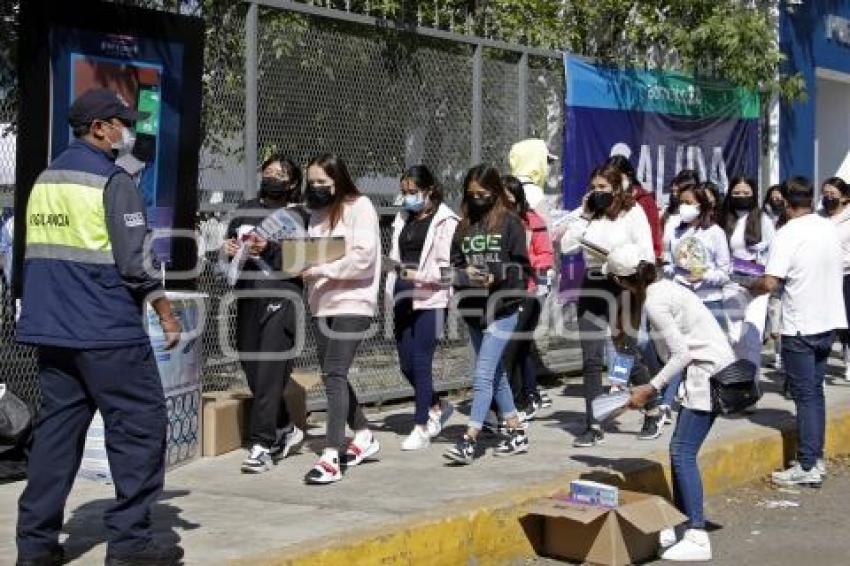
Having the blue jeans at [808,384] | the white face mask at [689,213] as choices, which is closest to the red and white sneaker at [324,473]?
the blue jeans at [808,384]

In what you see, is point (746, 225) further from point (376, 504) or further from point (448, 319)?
point (376, 504)

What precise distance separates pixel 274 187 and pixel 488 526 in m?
2.44

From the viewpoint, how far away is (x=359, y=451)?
26.8 ft

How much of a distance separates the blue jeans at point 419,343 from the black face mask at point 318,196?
1.11 m

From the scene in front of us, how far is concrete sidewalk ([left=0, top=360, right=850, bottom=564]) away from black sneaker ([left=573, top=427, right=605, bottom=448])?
0.07 metres

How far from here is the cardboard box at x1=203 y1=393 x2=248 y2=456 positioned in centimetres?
827

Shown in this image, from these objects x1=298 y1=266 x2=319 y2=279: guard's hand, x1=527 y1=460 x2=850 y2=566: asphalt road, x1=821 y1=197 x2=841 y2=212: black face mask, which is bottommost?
x1=527 y1=460 x2=850 y2=566: asphalt road

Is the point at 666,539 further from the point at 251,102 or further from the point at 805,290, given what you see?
the point at 251,102

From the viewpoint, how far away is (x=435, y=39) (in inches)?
421

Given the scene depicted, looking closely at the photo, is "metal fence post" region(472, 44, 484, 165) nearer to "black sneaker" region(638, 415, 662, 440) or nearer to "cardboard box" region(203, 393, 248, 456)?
"black sneaker" region(638, 415, 662, 440)

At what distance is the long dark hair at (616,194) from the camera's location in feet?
29.4

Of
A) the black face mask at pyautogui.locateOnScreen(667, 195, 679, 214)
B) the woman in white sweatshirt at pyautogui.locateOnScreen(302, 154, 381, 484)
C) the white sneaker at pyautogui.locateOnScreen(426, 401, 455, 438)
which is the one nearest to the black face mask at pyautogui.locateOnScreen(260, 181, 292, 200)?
the woman in white sweatshirt at pyautogui.locateOnScreen(302, 154, 381, 484)

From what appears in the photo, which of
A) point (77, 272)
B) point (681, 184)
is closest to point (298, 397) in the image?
point (77, 272)

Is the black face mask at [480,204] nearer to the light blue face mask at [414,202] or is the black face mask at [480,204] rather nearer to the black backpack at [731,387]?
the light blue face mask at [414,202]
